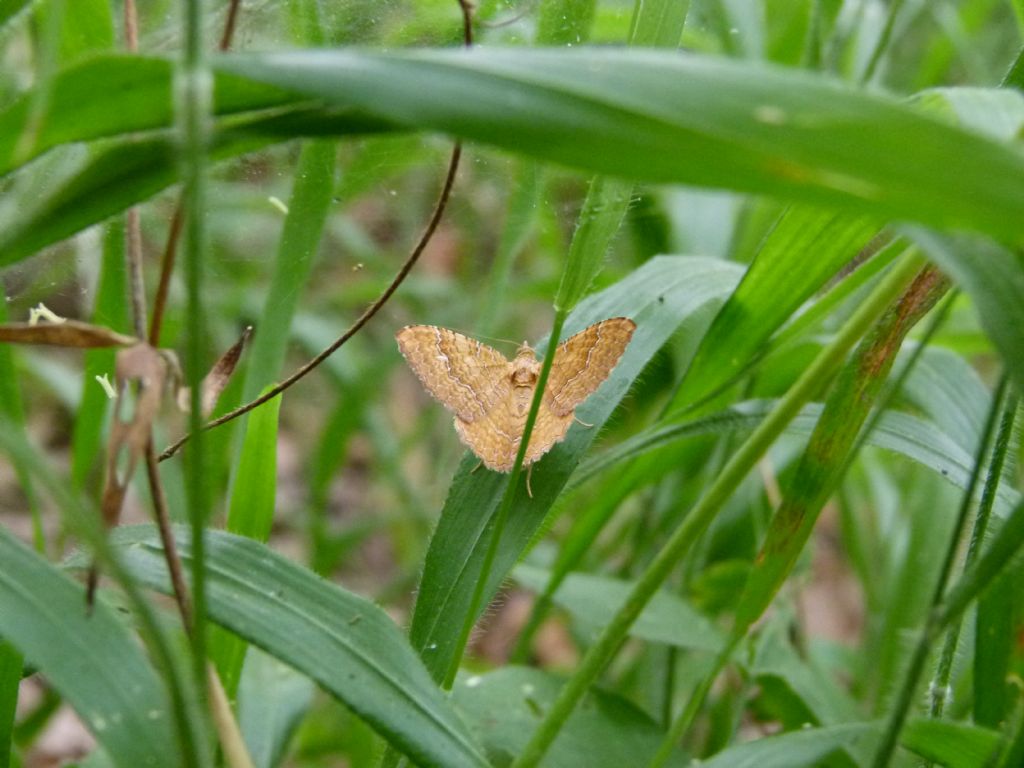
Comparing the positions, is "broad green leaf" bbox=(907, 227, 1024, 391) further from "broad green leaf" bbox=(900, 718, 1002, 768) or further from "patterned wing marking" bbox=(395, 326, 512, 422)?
"patterned wing marking" bbox=(395, 326, 512, 422)

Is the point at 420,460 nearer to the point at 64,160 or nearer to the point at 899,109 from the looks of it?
the point at 64,160

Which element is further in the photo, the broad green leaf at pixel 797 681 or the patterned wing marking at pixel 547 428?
the broad green leaf at pixel 797 681

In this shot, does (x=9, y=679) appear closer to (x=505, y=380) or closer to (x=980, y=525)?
(x=505, y=380)

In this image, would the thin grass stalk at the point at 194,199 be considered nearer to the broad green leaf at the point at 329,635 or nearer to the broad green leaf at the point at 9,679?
the broad green leaf at the point at 329,635

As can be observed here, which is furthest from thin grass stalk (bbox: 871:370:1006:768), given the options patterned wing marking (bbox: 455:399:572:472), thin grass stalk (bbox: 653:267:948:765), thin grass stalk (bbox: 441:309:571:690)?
patterned wing marking (bbox: 455:399:572:472)

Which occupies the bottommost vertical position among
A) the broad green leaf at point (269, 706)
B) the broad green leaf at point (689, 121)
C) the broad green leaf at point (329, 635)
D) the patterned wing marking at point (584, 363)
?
the broad green leaf at point (269, 706)

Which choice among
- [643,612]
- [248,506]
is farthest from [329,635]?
[643,612]

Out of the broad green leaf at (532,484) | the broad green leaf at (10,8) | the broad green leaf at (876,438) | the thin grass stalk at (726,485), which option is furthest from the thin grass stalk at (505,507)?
the broad green leaf at (10,8)
